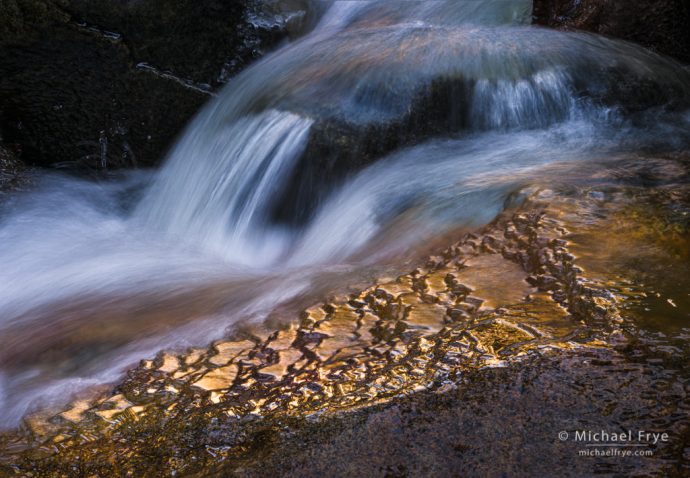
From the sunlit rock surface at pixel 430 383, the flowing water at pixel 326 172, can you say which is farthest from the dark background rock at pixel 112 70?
the sunlit rock surface at pixel 430 383

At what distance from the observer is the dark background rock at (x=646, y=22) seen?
554cm

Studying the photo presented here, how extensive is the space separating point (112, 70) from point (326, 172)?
7.58 feet

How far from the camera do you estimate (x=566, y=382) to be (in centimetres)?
178

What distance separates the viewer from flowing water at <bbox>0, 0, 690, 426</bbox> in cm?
314

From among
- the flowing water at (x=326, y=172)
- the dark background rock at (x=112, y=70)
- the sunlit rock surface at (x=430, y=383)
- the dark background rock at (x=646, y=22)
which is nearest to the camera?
the sunlit rock surface at (x=430, y=383)

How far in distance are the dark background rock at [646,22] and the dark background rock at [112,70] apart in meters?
2.72

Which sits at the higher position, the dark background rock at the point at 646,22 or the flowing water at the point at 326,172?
the dark background rock at the point at 646,22

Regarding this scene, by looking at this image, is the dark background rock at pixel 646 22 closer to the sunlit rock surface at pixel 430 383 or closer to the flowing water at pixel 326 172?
the flowing water at pixel 326 172

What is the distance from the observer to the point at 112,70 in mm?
5594

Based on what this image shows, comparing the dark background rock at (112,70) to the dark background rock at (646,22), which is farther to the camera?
the dark background rock at (646,22)

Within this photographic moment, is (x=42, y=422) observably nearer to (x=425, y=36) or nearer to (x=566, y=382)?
(x=566, y=382)

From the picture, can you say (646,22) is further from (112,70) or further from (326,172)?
(112,70)

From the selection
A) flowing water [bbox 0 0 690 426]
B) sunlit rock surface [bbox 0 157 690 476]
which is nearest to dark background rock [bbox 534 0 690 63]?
flowing water [bbox 0 0 690 426]

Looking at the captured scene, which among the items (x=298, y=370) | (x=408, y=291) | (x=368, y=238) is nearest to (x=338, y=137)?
(x=368, y=238)
